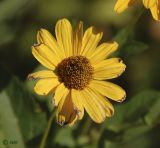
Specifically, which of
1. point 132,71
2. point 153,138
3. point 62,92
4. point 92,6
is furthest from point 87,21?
point 62,92

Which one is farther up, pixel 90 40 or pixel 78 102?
pixel 90 40

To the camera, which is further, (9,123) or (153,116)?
(153,116)

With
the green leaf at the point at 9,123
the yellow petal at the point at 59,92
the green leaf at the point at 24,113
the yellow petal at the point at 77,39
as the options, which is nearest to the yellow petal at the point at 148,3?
the yellow petal at the point at 77,39

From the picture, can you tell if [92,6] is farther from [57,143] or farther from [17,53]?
[57,143]

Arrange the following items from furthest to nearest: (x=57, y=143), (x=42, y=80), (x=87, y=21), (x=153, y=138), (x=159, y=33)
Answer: (x=159, y=33) → (x=87, y=21) → (x=153, y=138) → (x=57, y=143) → (x=42, y=80)

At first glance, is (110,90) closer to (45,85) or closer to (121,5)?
(45,85)

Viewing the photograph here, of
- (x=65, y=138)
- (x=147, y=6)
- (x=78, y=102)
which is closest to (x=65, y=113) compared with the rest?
(x=78, y=102)

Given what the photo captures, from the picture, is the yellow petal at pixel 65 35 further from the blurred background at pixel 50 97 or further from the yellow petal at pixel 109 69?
the blurred background at pixel 50 97
